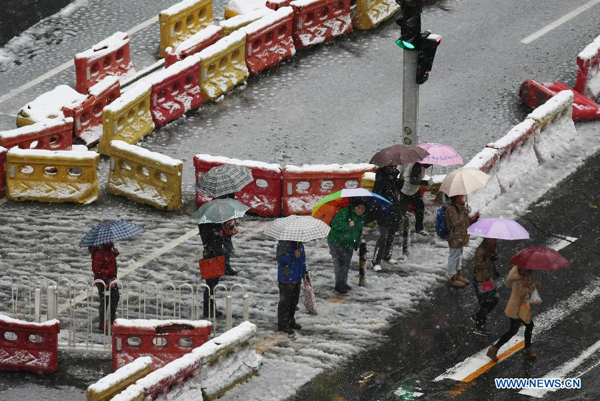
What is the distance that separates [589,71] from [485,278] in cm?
829

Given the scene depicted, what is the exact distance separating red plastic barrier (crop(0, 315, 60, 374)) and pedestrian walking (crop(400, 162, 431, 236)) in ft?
18.1

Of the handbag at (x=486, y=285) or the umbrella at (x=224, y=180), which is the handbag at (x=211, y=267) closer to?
the umbrella at (x=224, y=180)

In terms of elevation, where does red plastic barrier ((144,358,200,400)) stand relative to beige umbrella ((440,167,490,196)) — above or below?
below

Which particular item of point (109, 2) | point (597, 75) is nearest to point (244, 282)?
point (597, 75)

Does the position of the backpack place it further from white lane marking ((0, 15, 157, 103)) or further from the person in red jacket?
white lane marking ((0, 15, 157, 103))

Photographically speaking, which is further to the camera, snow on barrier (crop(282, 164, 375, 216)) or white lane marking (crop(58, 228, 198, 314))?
snow on barrier (crop(282, 164, 375, 216))

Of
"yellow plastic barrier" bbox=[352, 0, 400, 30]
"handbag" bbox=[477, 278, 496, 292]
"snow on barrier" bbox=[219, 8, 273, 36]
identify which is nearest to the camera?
"handbag" bbox=[477, 278, 496, 292]

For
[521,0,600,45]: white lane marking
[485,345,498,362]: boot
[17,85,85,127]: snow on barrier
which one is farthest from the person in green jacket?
[521,0,600,45]: white lane marking

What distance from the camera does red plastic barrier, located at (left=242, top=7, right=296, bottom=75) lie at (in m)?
27.0

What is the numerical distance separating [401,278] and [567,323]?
2438mm

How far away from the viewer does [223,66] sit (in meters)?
26.6

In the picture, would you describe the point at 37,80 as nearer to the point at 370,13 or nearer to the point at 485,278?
the point at 370,13

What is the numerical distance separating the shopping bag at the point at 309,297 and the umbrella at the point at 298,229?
0.95 meters

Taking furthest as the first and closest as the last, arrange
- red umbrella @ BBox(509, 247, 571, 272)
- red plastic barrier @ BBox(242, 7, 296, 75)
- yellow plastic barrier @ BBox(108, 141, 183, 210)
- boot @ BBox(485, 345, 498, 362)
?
red plastic barrier @ BBox(242, 7, 296, 75), yellow plastic barrier @ BBox(108, 141, 183, 210), boot @ BBox(485, 345, 498, 362), red umbrella @ BBox(509, 247, 571, 272)
